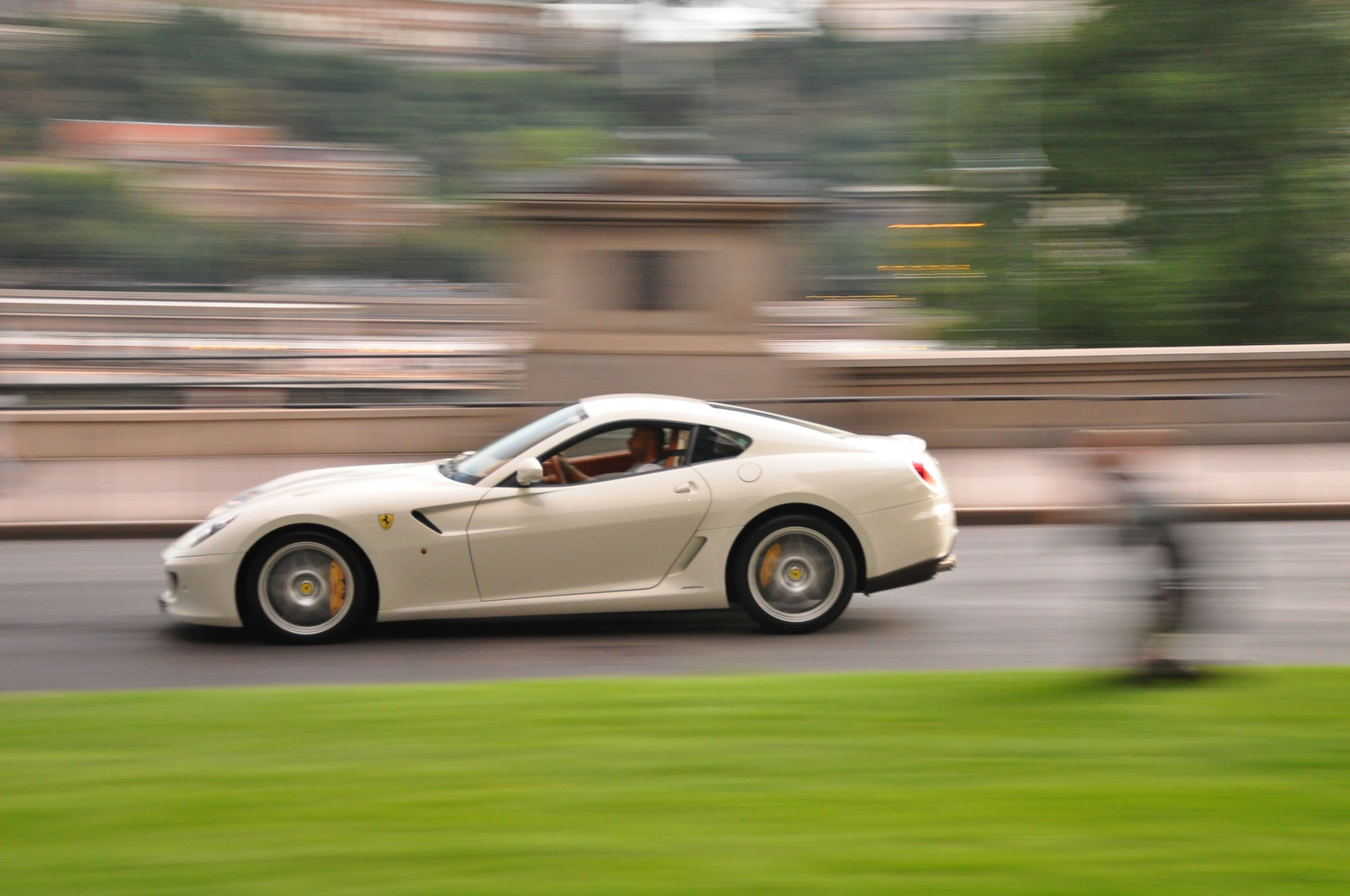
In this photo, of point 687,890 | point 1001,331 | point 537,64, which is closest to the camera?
point 687,890

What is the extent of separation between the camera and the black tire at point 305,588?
702 cm

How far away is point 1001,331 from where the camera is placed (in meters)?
28.0

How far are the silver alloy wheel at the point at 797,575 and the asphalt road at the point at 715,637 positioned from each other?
17 centimetres

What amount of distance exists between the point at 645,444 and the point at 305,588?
1958mm

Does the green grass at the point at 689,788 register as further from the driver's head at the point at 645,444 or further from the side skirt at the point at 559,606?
the driver's head at the point at 645,444

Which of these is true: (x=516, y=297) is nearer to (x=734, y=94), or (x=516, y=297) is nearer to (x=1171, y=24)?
(x=734, y=94)

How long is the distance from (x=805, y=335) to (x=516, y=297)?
26.9 m

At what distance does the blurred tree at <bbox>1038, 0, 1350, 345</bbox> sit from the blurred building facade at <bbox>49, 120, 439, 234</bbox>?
6334cm

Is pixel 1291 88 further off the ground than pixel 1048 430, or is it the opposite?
pixel 1291 88

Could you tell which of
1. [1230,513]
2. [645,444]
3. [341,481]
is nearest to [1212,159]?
[1230,513]

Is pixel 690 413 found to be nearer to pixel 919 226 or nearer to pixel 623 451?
pixel 623 451

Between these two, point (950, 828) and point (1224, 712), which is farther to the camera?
point (1224, 712)

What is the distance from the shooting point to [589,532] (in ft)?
23.1

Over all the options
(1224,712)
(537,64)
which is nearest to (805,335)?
(1224,712)
